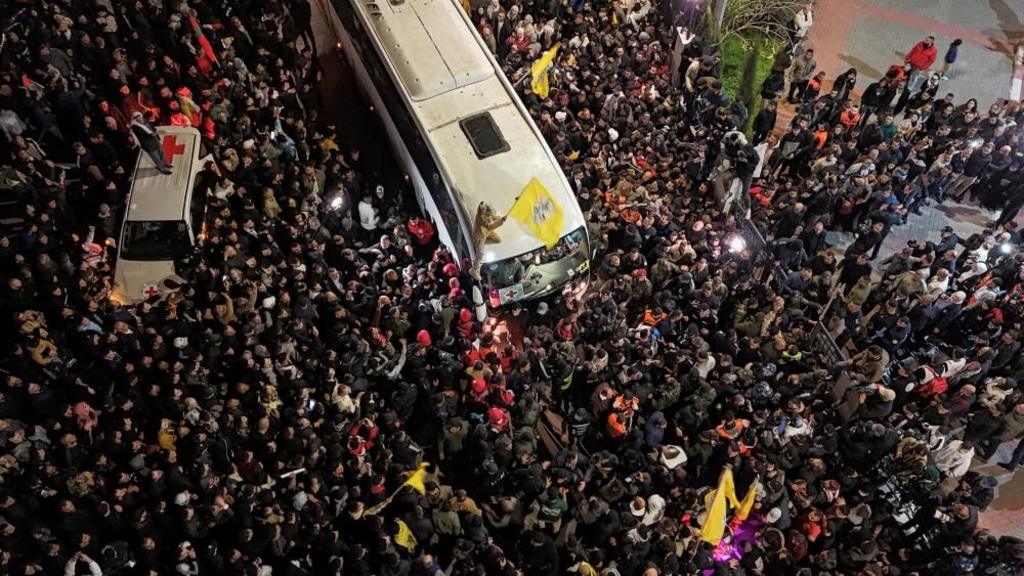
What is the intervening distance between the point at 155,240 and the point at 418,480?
551 centimetres

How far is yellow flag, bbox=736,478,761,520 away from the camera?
9844 mm

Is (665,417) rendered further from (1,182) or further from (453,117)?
(1,182)

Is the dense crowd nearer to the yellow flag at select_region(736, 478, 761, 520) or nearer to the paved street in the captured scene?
the yellow flag at select_region(736, 478, 761, 520)

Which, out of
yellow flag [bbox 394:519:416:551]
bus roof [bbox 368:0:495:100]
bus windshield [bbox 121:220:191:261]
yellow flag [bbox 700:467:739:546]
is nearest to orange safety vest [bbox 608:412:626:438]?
yellow flag [bbox 700:467:739:546]

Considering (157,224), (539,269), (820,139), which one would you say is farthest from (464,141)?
(820,139)

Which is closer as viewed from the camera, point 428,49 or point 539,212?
point 539,212

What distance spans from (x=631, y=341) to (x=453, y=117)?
14.6ft

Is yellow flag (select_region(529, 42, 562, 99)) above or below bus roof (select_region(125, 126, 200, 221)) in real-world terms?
above

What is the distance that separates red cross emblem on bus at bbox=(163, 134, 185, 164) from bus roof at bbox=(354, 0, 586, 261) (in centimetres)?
366

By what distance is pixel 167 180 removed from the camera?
40.4 feet

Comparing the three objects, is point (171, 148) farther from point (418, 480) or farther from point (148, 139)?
point (418, 480)

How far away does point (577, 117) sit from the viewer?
15.0m

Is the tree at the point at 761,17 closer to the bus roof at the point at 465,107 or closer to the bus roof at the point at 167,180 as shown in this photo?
the bus roof at the point at 465,107

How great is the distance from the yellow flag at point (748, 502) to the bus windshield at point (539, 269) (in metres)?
4.13
